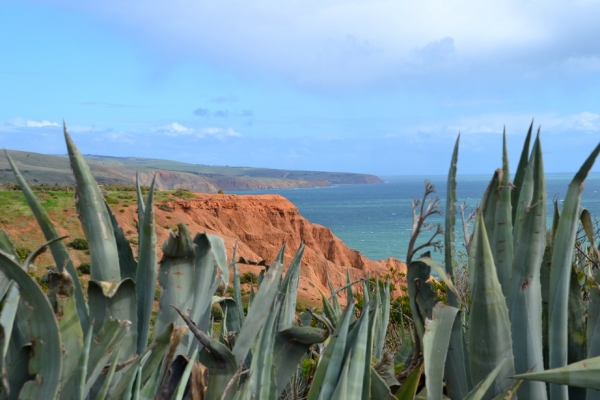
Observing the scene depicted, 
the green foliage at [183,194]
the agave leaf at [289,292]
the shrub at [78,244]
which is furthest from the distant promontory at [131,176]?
the agave leaf at [289,292]

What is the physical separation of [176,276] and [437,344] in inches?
32.5

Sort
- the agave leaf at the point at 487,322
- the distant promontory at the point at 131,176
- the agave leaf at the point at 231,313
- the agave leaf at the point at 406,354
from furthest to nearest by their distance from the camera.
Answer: the distant promontory at the point at 131,176
the agave leaf at the point at 231,313
the agave leaf at the point at 406,354
the agave leaf at the point at 487,322

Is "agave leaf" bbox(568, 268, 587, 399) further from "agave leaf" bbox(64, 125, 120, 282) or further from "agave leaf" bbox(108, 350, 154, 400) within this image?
"agave leaf" bbox(64, 125, 120, 282)

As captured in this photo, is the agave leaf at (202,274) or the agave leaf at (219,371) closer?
the agave leaf at (219,371)

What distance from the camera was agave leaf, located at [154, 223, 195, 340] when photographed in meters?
1.86

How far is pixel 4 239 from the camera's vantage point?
1.83 meters

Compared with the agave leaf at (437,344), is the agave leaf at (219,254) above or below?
above

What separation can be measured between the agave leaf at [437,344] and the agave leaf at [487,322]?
0.07 m

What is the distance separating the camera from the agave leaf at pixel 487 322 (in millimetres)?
1670

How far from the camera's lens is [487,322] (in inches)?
67.7

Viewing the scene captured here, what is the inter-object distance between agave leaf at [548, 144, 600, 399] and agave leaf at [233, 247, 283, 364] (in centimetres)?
85

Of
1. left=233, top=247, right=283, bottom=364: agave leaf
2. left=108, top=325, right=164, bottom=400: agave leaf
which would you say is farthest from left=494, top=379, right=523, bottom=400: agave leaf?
left=108, top=325, right=164, bottom=400: agave leaf


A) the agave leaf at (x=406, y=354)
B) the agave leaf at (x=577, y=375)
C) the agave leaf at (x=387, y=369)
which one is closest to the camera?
the agave leaf at (x=577, y=375)

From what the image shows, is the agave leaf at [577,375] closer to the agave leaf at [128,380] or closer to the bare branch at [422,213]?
the bare branch at [422,213]
